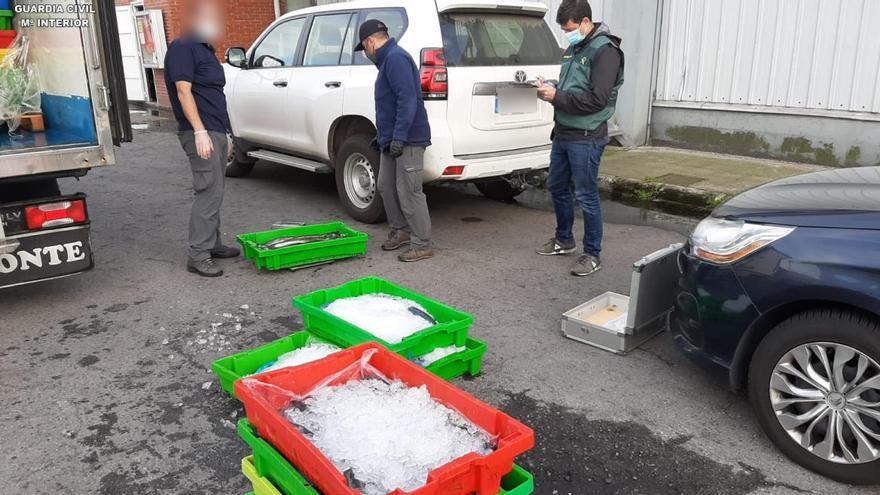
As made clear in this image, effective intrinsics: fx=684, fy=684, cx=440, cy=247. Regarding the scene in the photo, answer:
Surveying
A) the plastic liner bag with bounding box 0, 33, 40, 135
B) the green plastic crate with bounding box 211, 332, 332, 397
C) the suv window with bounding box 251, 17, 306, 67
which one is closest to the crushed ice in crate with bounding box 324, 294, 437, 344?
the green plastic crate with bounding box 211, 332, 332, 397

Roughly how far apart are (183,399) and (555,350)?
2.14 m

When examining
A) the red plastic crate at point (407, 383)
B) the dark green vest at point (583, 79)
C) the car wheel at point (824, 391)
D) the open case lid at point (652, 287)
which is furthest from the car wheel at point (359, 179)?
the car wheel at point (824, 391)

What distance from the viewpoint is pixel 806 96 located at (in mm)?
8250

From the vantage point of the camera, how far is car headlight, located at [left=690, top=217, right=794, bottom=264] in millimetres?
3012

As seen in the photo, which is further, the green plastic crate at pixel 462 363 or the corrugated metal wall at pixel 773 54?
the corrugated metal wall at pixel 773 54

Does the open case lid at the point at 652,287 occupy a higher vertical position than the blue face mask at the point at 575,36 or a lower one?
lower

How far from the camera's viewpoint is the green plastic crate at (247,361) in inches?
138

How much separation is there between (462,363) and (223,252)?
3004mm

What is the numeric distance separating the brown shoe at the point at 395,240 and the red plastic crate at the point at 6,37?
10.8 feet

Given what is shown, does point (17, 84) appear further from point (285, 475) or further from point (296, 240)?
point (285, 475)

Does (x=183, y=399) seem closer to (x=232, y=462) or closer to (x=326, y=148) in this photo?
(x=232, y=462)

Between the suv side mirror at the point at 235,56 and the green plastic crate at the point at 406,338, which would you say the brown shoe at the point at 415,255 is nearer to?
the green plastic crate at the point at 406,338

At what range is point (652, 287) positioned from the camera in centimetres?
392

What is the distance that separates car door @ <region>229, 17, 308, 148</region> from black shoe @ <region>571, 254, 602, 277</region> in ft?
11.6
